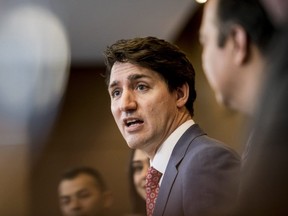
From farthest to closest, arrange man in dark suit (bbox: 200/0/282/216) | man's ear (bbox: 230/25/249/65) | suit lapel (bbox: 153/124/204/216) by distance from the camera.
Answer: suit lapel (bbox: 153/124/204/216) < man's ear (bbox: 230/25/249/65) < man in dark suit (bbox: 200/0/282/216)

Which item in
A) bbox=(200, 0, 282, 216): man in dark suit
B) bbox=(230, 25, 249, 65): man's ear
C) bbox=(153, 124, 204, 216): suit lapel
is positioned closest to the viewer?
bbox=(200, 0, 282, 216): man in dark suit

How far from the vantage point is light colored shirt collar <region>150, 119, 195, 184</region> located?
89 centimetres

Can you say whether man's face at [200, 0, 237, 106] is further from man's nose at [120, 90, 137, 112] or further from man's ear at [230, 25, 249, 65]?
man's nose at [120, 90, 137, 112]

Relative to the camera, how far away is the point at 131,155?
90 centimetres

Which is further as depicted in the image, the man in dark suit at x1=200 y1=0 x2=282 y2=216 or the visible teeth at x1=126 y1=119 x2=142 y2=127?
the visible teeth at x1=126 y1=119 x2=142 y2=127

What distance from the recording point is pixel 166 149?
35.2 inches

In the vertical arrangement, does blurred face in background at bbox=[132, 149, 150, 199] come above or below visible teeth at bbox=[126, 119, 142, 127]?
below

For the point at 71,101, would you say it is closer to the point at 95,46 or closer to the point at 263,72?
the point at 95,46

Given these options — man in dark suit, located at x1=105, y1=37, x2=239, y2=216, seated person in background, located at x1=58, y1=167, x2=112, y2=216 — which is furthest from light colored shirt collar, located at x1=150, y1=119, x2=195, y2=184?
seated person in background, located at x1=58, y1=167, x2=112, y2=216

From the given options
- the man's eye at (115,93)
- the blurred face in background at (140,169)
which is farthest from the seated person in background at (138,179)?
the man's eye at (115,93)

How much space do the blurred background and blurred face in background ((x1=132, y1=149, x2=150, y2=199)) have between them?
0.06ft

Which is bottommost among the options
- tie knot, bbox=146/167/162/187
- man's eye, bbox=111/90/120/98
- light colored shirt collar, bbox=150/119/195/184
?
tie knot, bbox=146/167/162/187

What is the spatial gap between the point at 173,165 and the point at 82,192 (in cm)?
17

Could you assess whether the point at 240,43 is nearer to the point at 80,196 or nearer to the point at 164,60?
the point at 164,60
